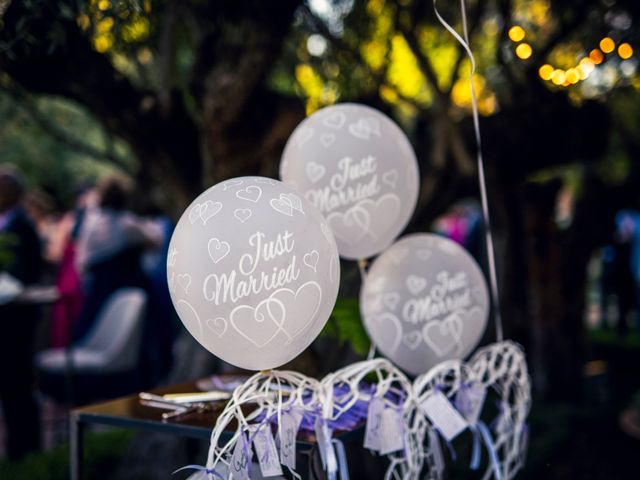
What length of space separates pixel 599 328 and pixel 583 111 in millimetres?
6738

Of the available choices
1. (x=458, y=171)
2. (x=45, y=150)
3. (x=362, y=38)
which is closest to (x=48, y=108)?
(x=45, y=150)

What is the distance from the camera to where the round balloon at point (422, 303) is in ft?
8.57

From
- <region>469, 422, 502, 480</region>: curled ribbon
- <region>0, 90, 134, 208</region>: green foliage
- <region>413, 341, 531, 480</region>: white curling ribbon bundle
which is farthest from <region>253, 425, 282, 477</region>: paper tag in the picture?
<region>0, 90, 134, 208</region>: green foliage

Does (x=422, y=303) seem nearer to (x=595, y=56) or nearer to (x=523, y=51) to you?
(x=523, y=51)

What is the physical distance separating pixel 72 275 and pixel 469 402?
436 cm

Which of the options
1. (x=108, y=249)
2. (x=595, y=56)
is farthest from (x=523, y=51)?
(x=108, y=249)

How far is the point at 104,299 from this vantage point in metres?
5.51

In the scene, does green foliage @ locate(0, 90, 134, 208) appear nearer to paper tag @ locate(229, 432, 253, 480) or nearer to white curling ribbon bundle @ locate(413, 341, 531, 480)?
white curling ribbon bundle @ locate(413, 341, 531, 480)

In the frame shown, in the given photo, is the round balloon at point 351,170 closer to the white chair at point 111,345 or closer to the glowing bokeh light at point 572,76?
the glowing bokeh light at point 572,76

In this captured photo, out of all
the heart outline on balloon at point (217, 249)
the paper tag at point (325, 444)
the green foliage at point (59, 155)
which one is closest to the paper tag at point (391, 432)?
the paper tag at point (325, 444)

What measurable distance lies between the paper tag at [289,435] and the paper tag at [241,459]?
0.32ft

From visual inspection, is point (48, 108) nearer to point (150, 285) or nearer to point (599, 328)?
point (150, 285)

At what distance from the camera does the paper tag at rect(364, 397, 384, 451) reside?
2.11 m

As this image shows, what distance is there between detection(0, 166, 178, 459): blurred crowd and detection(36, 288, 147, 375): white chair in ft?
0.53
